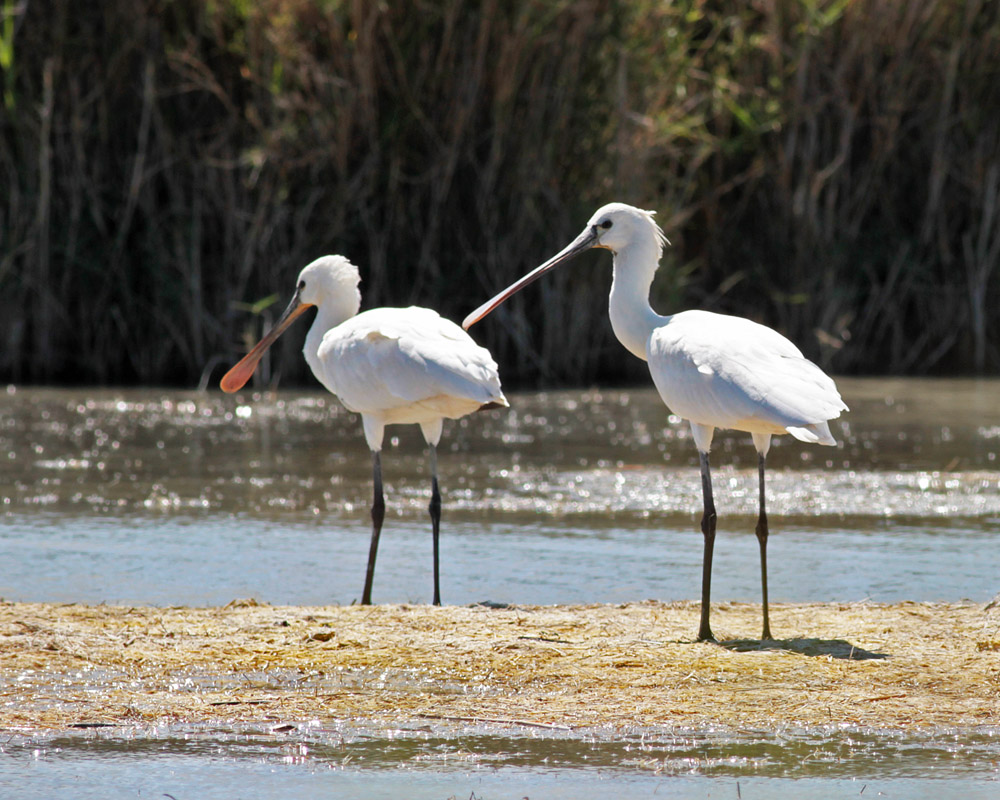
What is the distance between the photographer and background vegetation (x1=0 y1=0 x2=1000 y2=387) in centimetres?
1226

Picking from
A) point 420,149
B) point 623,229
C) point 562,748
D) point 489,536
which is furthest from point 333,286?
point 420,149

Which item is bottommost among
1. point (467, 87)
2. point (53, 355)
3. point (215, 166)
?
point (53, 355)

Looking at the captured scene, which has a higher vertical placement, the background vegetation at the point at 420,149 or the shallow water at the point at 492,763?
the background vegetation at the point at 420,149

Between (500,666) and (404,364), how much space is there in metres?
1.99

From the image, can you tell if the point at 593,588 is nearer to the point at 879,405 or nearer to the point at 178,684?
the point at 178,684

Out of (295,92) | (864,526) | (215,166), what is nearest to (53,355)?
(215,166)

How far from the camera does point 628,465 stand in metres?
8.96

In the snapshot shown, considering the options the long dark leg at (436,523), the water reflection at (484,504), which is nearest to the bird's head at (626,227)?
the long dark leg at (436,523)

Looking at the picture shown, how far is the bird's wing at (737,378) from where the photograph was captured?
491cm

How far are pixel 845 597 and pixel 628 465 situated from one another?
3130 millimetres

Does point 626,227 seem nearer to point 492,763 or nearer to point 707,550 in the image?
point 707,550

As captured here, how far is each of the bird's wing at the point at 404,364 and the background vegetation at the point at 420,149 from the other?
230 inches

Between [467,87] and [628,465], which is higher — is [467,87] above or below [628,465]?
above

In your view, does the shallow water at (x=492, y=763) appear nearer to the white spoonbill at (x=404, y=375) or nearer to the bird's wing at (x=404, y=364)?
the white spoonbill at (x=404, y=375)
